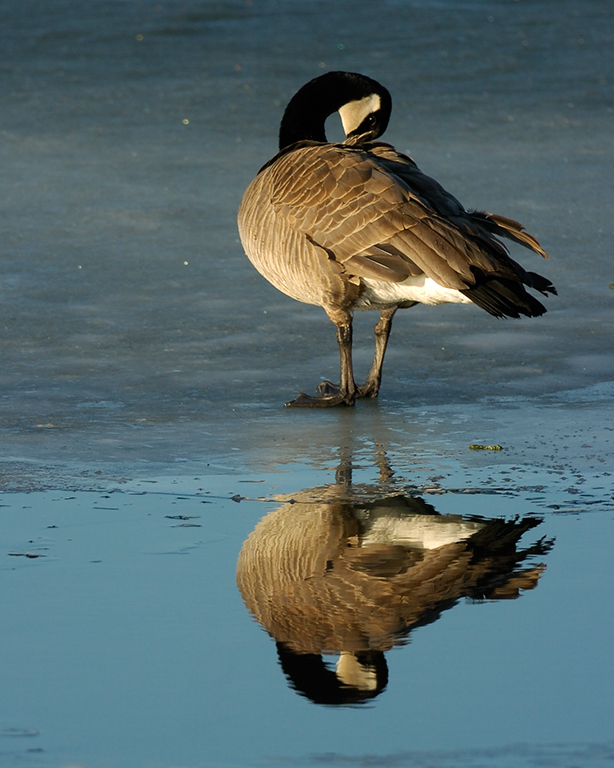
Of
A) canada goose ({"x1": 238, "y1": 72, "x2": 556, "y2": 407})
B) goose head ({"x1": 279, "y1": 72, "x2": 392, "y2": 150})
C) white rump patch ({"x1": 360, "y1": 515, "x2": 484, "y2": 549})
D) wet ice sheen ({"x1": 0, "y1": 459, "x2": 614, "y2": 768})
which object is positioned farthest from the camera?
goose head ({"x1": 279, "y1": 72, "x2": 392, "y2": 150})

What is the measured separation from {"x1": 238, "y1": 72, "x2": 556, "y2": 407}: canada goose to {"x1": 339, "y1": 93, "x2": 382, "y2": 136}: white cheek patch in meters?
0.34

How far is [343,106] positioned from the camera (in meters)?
6.23

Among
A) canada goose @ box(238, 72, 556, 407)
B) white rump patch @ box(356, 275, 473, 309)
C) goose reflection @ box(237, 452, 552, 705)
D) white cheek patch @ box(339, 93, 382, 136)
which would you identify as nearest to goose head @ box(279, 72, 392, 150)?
white cheek patch @ box(339, 93, 382, 136)

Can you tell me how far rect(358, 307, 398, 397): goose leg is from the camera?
547cm

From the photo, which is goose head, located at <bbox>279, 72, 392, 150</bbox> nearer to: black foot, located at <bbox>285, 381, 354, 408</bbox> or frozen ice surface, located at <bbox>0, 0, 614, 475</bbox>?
frozen ice surface, located at <bbox>0, 0, 614, 475</bbox>

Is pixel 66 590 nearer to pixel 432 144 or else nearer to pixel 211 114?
pixel 432 144

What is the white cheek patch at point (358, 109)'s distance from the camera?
20.1ft

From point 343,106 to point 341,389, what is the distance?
164cm

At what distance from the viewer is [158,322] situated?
6.44 meters

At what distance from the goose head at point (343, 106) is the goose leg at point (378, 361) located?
3.48 feet

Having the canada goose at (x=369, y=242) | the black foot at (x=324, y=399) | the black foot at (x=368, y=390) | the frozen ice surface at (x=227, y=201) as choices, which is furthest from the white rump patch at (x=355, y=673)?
the black foot at (x=368, y=390)

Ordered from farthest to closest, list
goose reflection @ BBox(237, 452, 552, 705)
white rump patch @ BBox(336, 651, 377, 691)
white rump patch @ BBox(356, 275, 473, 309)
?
white rump patch @ BBox(356, 275, 473, 309) → goose reflection @ BBox(237, 452, 552, 705) → white rump patch @ BBox(336, 651, 377, 691)

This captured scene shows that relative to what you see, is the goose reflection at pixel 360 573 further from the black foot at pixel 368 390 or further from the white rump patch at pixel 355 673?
the black foot at pixel 368 390

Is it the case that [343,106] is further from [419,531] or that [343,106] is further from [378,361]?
[419,531]
